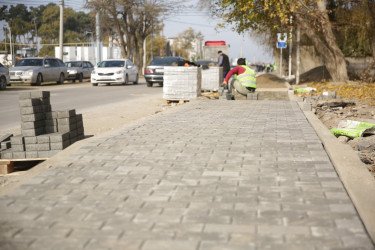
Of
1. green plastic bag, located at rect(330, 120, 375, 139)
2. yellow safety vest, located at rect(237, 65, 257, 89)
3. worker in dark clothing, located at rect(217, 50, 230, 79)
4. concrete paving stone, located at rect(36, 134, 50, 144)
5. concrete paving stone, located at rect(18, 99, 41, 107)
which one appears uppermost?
worker in dark clothing, located at rect(217, 50, 230, 79)

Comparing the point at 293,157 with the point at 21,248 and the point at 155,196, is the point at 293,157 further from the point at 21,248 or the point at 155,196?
the point at 21,248

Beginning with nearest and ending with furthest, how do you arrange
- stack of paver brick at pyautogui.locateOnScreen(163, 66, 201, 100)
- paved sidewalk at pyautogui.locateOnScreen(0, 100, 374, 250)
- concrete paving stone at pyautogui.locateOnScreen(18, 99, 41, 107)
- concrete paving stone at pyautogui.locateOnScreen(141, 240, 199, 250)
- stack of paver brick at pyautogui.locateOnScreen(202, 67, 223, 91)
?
concrete paving stone at pyautogui.locateOnScreen(141, 240, 199, 250)
paved sidewalk at pyautogui.locateOnScreen(0, 100, 374, 250)
concrete paving stone at pyautogui.locateOnScreen(18, 99, 41, 107)
stack of paver brick at pyautogui.locateOnScreen(163, 66, 201, 100)
stack of paver brick at pyautogui.locateOnScreen(202, 67, 223, 91)

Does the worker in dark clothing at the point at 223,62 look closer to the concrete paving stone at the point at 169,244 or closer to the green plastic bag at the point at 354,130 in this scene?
the green plastic bag at the point at 354,130

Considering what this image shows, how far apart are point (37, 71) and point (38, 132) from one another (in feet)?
74.8

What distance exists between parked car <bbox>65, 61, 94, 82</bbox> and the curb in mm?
30568

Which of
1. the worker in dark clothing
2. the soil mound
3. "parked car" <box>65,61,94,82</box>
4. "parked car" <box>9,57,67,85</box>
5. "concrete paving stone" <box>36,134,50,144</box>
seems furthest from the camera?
"parked car" <box>65,61,94,82</box>

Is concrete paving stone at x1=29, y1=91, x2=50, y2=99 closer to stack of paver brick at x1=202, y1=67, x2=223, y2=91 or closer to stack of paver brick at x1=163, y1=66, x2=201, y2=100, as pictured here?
stack of paver brick at x1=163, y1=66, x2=201, y2=100

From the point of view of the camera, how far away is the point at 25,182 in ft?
15.8

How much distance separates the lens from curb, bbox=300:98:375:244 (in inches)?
148

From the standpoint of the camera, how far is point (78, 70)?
36406 mm

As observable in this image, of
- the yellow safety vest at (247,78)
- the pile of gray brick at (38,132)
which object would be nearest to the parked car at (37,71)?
the yellow safety vest at (247,78)

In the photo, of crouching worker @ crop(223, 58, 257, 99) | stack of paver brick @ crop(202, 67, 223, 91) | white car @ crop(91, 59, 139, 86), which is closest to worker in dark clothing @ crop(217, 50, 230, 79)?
stack of paver brick @ crop(202, 67, 223, 91)

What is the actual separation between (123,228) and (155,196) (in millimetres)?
792

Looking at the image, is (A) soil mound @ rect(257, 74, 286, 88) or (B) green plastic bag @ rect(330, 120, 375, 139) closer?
(B) green plastic bag @ rect(330, 120, 375, 139)
